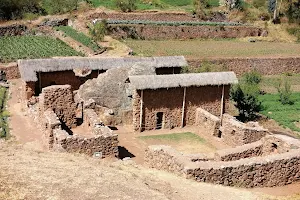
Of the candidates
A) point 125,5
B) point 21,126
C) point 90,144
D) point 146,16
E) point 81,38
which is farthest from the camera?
point 125,5

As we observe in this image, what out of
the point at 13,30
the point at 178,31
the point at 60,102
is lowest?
the point at 178,31

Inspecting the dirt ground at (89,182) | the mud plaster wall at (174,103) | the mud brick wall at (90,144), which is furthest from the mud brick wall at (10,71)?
the dirt ground at (89,182)

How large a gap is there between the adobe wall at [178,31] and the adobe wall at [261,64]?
13393 mm

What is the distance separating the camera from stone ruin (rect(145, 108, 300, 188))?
17.0 metres

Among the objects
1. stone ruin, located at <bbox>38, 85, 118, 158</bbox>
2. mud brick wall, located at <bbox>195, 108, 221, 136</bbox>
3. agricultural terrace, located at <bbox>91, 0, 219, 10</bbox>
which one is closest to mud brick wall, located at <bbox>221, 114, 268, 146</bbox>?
mud brick wall, located at <bbox>195, 108, 221, 136</bbox>

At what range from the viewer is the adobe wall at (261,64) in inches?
1836

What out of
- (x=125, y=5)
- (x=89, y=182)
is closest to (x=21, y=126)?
(x=89, y=182)

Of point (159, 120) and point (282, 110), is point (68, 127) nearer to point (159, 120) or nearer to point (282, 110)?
point (159, 120)

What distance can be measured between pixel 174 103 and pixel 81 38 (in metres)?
26.3

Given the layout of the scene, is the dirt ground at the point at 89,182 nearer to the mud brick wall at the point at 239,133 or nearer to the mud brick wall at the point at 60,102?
the mud brick wall at the point at 239,133

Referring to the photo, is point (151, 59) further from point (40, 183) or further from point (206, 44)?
point (206, 44)

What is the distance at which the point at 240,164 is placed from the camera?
57.5 feet

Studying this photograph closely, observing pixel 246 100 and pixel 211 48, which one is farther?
pixel 211 48

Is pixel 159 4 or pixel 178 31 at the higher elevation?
pixel 159 4
